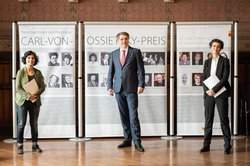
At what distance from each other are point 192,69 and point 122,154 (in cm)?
232

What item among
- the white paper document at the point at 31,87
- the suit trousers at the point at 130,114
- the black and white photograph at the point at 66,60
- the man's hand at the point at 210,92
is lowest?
the suit trousers at the point at 130,114

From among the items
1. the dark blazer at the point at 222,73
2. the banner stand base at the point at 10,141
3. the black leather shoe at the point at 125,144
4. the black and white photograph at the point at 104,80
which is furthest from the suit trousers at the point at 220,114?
the banner stand base at the point at 10,141

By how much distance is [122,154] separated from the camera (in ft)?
22.3

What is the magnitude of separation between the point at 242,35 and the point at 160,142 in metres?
2.77

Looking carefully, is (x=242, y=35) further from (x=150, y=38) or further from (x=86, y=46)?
(x=86, y=46)

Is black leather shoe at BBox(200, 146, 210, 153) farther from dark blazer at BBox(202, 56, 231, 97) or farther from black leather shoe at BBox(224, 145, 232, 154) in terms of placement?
dark blazer at BBox(202, 56, 231, 97)

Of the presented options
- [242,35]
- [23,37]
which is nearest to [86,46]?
[23,37]

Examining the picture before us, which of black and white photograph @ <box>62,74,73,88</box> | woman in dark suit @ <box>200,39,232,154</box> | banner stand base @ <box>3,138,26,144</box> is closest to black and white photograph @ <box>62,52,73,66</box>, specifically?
black and white photograph @ <box>62,74,73,88</box>

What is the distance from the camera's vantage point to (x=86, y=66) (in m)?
8.34

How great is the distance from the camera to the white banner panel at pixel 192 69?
27.4ft

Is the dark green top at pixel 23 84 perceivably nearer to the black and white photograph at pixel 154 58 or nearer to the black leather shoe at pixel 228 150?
the black and white photograph at pixel 154 58

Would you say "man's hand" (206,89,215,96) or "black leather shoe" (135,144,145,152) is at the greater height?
"man's hand" (206,89,215,96)

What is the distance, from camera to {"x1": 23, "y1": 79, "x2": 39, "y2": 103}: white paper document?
22.8 feet

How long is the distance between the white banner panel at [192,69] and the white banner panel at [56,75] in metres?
1.76
